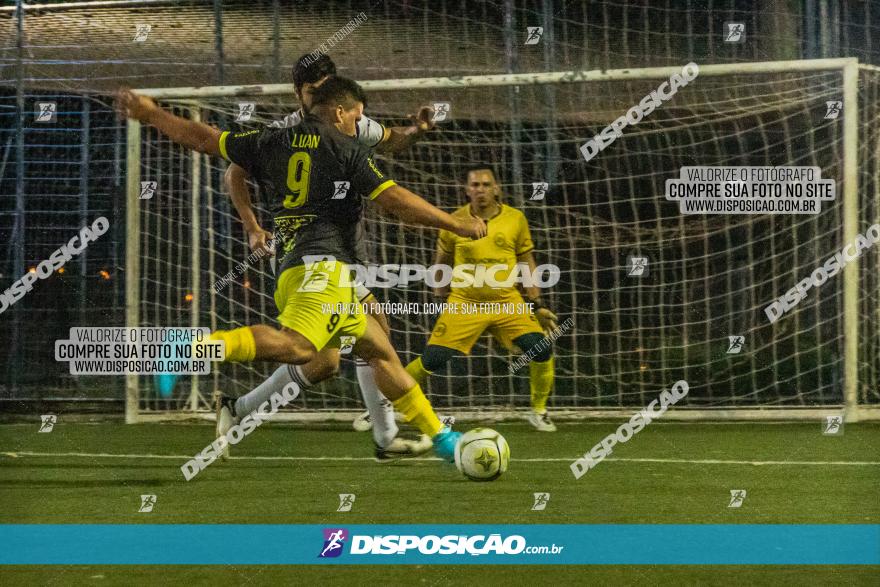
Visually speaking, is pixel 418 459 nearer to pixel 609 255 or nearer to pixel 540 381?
pixel 540 381

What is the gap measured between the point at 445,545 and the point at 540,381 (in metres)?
3.50

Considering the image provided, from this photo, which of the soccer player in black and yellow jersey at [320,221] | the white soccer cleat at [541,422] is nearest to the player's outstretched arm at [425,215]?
the soccer player in black and yellow jersey at [320,221]

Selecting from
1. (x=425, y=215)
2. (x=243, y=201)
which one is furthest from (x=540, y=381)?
(x=425, y=215)

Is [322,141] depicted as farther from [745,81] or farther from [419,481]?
[745,81]

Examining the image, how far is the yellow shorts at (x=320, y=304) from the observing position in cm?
464

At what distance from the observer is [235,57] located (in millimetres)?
8289

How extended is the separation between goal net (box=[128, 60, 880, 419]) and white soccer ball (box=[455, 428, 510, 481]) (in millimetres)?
3065

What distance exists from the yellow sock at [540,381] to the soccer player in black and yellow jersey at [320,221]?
2111 millimetres

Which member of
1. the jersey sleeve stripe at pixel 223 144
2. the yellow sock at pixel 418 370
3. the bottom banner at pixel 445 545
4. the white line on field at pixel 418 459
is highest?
the jersey sleeve stripe at pixel 223 144

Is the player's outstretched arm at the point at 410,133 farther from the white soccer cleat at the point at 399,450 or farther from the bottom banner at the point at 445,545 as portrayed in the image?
the bottom banner at the point at 445,545

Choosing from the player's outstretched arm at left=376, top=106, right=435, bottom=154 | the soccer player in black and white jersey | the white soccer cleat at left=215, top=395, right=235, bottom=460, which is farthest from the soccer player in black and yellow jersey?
the white soccer cleat at left=215, top=395, right=235, bottom=460

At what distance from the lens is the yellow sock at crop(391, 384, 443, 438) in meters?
4.73

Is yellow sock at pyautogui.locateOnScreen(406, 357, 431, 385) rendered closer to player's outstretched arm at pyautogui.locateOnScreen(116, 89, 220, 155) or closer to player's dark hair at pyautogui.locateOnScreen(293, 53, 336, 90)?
player's dark hair at pyautogui.locateOnScreen(293, 53, 336, 90)

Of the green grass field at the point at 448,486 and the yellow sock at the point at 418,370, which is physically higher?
the yellow sock at the point at 418,370
